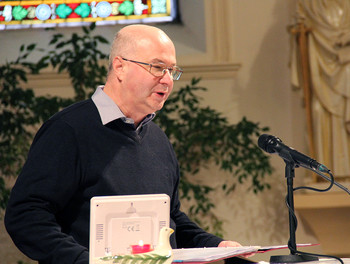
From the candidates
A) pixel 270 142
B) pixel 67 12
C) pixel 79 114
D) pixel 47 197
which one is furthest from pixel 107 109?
pixel 67 12

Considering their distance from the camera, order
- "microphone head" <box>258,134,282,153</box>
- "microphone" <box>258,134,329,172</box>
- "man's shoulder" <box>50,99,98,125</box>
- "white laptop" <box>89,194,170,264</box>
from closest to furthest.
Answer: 1. "white laptop" <box>89,194,170,264</box>
2. "microphone" <box>258,134,329,172</box>
3. "microphone head" <box>258,134,282,153</box>
4. "man's shoulder" <box>50,99,98,125</box>

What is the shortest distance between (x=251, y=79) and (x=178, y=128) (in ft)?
2.94

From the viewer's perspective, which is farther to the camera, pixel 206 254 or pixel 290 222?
pixel 290 222

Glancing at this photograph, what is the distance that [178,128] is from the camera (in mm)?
5031

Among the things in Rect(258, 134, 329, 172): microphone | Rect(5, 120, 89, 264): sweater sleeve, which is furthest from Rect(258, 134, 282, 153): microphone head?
Rect(5, 120, 89, 264): sweater sleeve

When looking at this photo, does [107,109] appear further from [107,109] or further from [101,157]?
[101,157]

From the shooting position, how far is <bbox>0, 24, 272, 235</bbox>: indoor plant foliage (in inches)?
184

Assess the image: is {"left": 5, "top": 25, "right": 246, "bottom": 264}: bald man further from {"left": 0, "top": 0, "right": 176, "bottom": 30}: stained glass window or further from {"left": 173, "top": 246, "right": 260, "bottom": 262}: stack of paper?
{"left": 0, "top": 0, "right": 176, "bottom": 30}: stained glass window

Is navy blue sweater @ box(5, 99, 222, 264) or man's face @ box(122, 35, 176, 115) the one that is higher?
man's face @ box(122, 35, 176, 115)

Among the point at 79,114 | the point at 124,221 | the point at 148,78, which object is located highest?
the point at 148,78

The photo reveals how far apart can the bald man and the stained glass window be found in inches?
132

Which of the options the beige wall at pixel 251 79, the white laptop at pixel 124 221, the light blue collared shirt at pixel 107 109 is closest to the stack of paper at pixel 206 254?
the white laptop at pixel 124 221

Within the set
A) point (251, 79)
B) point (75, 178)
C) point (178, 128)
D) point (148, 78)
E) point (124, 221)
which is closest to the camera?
point (124, 221)

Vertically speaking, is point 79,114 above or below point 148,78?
below
